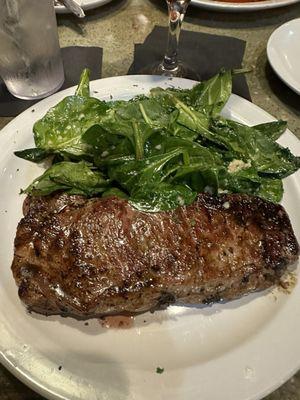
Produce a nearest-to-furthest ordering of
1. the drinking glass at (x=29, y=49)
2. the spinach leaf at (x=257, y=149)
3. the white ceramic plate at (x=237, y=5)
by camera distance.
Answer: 1. the spinach leaf at (x=257, y=149)
2. the drinking glass at (x=29, y=49)
3. the white ceramic plate at (x=237, y=5)

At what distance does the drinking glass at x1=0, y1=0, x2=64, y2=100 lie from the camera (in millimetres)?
2004

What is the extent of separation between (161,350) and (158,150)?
2.39 ft

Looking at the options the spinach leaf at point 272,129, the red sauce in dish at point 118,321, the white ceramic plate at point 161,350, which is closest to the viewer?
the white ceramic plate at point 161,350

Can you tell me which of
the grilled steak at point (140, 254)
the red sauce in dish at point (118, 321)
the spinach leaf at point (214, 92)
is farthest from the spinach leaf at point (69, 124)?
the red sauce in dish at point (118, 321)

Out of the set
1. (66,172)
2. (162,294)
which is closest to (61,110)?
(66,172)

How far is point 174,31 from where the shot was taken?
7.44 feet

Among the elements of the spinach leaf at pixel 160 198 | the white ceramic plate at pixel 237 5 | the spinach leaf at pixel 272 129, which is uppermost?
the white ceramic plate at pixel 237 5

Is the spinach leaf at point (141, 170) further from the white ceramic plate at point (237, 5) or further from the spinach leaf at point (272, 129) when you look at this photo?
the white ceramic plate at point (237, 5)

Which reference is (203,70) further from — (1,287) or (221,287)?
(1,287)

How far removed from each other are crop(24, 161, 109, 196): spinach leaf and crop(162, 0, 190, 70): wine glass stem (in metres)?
1.00

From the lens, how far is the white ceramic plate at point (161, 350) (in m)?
1.29

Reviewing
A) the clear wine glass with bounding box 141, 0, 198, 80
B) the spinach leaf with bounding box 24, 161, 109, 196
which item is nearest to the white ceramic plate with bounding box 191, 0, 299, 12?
the clear wine glass with bounding box 141, 0, 198, 80

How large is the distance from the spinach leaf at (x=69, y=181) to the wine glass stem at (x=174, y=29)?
996mm

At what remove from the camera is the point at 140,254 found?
1.43 meters
